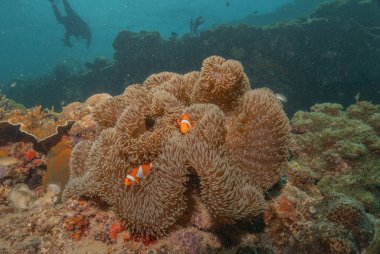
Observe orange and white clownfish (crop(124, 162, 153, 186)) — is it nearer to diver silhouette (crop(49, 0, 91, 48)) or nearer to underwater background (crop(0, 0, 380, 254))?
underwater background (crop(0, 0, 380, 254))

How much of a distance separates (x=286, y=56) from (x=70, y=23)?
1781 centimetres

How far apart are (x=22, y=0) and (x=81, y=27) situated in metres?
63.6

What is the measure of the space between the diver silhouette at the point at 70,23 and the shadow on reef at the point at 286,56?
7.23 metres

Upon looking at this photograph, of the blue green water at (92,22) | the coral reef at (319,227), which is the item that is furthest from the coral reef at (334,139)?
the blue green water at (92,22)

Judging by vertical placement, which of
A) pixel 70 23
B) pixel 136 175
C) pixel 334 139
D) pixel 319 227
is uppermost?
pixel 70 23

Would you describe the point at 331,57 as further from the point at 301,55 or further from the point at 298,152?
the point at 298,152

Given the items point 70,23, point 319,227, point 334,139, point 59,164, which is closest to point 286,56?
point 334,139

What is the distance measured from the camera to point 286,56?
13.3 m

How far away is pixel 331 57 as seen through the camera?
13.2 metres

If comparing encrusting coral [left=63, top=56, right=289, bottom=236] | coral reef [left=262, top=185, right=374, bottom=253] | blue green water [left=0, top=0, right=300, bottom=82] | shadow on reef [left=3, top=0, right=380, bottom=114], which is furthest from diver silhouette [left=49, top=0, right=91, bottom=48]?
blue green water [left=0, top=0, right=300, bottom=82]

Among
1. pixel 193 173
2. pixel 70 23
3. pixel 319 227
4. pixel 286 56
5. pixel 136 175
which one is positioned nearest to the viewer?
pixel 136 175

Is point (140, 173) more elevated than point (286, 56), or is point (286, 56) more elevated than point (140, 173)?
point (140, 173)

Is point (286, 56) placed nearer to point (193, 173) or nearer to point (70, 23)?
point (193, 173)

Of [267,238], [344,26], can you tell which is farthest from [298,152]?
[344,26]
